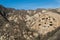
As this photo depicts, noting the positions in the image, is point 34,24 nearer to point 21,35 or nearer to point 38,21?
Result: point 38,21

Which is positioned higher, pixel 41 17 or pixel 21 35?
pixel 41 17

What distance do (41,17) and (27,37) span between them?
1610cm

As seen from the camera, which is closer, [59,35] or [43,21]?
[59,35]

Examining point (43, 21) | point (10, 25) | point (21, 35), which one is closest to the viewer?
point (43, 21)

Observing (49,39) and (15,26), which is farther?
(15,26)

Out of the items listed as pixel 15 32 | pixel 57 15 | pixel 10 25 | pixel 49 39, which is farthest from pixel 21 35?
pixel 49 39

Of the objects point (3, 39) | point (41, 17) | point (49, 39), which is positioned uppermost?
point (41, 17)

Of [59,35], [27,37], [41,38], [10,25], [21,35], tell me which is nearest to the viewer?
[59,35]

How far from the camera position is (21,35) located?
7756 centimetres

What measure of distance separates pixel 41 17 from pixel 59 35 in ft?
52.4

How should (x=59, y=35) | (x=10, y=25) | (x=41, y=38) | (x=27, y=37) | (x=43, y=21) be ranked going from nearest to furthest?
(x=59, y=35) < (x=41, y=38) < (x=43, y=21) < (x=27, y=37) < (x=10, y=25)

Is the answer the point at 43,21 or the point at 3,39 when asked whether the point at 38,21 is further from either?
the point at 3,39

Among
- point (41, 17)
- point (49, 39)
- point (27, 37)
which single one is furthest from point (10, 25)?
point (49, 39)

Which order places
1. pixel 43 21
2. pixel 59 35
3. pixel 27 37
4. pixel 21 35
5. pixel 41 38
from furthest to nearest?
pixel 21 35 → pixel 27 37 → pixel 43 21 → pixel 41 38 → pixel 59 35
